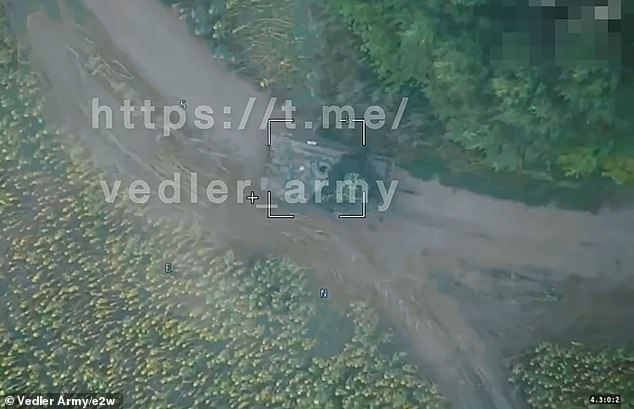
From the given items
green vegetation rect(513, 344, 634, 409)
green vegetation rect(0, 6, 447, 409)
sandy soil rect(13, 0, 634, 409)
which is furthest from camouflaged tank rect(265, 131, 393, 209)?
green vegetation rect(513, 344, 634, 409)

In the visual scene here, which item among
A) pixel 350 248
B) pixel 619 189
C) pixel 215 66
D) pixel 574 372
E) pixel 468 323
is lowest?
pixel 574 372

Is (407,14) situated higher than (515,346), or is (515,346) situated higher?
(407,14)

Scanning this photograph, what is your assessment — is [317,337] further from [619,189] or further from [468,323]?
[619,189]

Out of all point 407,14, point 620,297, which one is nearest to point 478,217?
point 620,297

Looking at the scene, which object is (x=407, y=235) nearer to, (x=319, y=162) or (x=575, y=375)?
(x=319, y=162)

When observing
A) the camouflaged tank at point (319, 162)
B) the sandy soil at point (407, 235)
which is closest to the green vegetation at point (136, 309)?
the sandy soil at point (407, 235)

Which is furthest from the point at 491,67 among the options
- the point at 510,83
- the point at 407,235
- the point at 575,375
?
the point at 575,375
